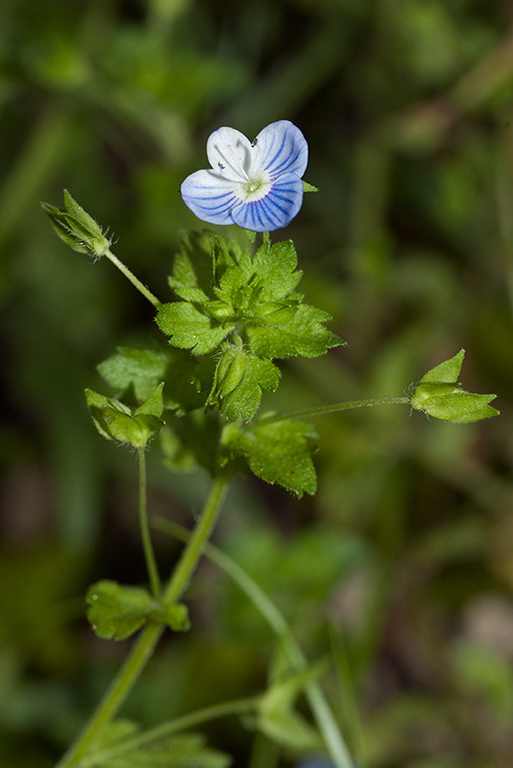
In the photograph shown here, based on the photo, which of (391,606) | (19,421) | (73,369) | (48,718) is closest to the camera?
(48,718)

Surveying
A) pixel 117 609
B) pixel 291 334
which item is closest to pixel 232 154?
pixel 291 334

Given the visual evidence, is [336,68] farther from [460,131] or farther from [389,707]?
[389,707]

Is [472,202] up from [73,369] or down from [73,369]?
up

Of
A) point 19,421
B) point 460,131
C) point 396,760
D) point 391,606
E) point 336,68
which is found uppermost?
point 336,68

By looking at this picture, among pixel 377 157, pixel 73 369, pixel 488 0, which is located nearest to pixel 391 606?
pixel 73 369

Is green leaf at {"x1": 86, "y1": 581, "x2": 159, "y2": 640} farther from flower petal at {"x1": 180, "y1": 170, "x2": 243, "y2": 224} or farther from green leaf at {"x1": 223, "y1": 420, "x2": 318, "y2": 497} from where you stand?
flower petal at {"x1": 180, "y1": 170, "x2": 243, "y2": 224}

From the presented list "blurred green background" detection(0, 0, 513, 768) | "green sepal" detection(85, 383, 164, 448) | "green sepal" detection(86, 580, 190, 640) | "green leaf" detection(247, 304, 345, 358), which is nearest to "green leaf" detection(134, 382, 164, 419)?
"green sepal" detection(85, 383, 164, 448)

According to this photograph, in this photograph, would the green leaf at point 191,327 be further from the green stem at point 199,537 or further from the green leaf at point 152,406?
the green stem at point 199,537
